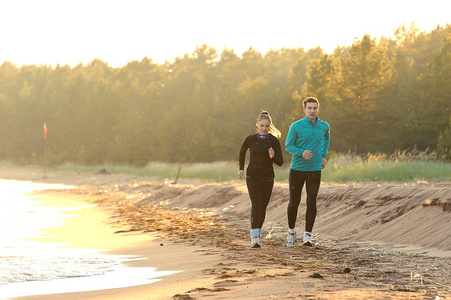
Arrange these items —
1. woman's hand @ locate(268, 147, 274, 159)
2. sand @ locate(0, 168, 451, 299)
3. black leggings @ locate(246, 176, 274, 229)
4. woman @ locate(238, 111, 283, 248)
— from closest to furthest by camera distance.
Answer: sand @ locate(0, 168, 451, 299) < woman's hand @ locate(268, 147, 274, 159) < woman @ locate(238, 111, 283, 248) < black leggings @ locate(246, 176, 274, 229)

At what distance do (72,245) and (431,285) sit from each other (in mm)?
6350

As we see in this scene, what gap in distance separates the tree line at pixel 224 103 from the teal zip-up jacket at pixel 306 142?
23423 millimetres

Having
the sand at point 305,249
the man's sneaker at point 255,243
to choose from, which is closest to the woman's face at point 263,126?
the man's sneaker at point 255,243

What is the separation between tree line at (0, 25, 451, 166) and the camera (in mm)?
43531

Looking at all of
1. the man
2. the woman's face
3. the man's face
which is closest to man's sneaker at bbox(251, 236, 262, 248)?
the man

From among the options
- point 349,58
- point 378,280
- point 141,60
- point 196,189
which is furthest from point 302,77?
point 378,280

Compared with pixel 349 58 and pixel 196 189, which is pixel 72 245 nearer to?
pixel 196 189

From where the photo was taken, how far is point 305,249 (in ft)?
27.3

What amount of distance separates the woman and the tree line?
2362 cm

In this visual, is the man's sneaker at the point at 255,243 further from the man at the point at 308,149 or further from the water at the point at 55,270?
the water at the point at 55,270

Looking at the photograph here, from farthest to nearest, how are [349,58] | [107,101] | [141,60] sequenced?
[141,60], [107,101], [349,58]

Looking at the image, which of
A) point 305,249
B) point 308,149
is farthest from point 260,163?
point 305,249

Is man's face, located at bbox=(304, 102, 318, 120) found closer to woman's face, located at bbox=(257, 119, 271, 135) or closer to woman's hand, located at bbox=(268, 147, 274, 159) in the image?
woman's face, located at bbox=(257, 119, 271, 135)

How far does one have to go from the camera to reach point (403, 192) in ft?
35.7
